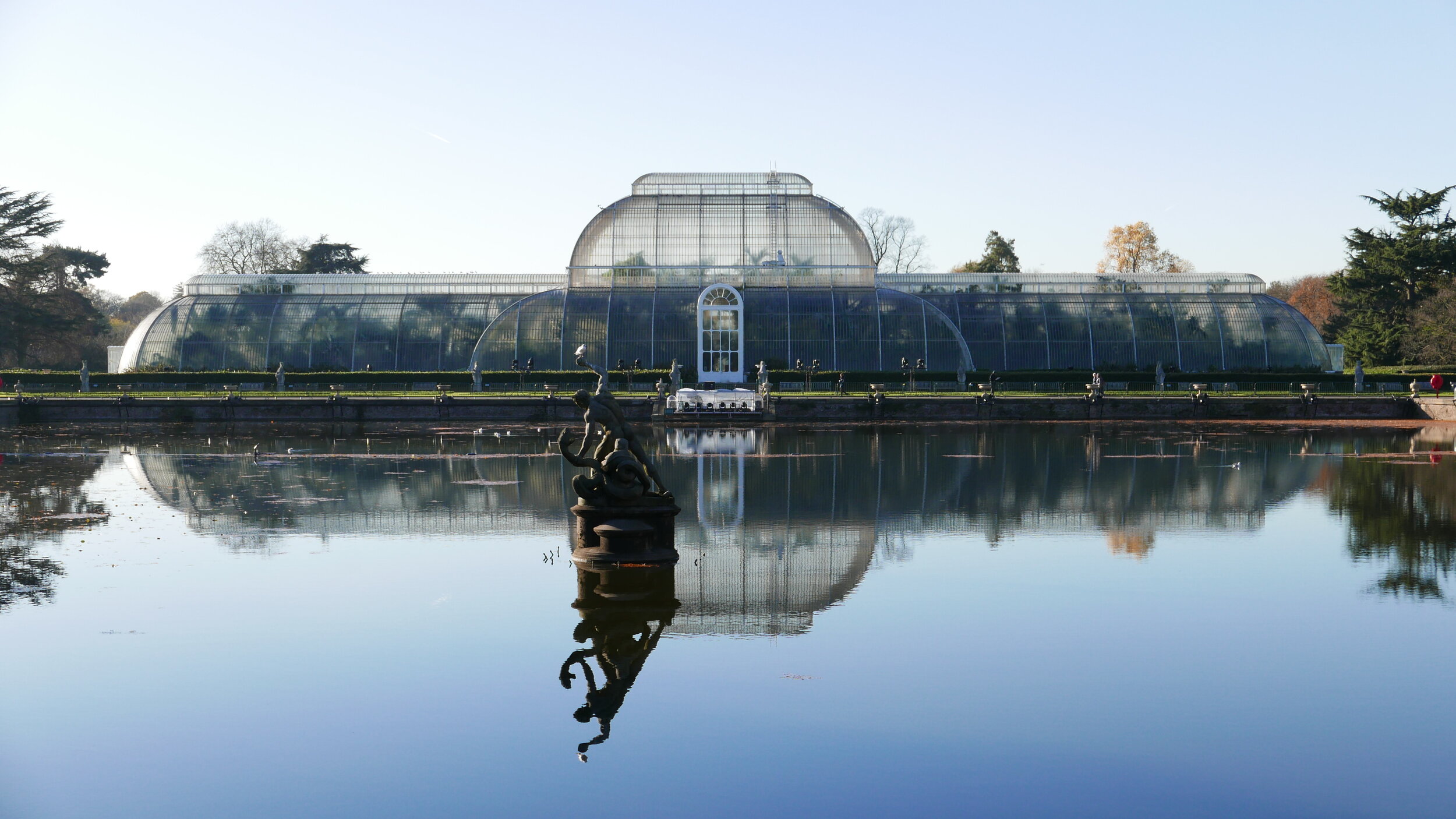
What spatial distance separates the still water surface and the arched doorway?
4212 centimetres

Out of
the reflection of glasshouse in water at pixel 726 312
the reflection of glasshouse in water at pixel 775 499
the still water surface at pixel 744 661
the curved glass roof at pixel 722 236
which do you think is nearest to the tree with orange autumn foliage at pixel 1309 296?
the reflection of glasshouse in water at pixel 726 312

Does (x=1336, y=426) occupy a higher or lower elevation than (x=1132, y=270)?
lower

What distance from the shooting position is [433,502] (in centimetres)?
2177

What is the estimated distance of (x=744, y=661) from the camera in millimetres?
11305

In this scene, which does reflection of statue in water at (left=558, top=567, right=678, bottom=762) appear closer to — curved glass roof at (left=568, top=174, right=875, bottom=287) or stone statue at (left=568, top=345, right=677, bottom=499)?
stone statue at (left=568, top=345, right=677, bottom=499)

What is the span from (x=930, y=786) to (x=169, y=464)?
84.0 ft

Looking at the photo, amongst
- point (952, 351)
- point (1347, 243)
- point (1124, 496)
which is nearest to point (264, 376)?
point (952, 351)

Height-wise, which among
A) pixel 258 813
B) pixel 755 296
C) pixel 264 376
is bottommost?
pixel 258 813

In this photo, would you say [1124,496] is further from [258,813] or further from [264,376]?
[264,376]

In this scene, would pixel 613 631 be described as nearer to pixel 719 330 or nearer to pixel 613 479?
pixel 613 479

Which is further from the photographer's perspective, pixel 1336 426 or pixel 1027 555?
pixel 1336 426

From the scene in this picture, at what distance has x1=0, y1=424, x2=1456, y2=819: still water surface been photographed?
27.5 ft

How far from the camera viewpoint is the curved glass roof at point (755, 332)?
64.0 meters

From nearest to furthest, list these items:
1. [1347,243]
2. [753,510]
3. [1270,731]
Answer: [1270,731]
[753,510]
[1347,243]
